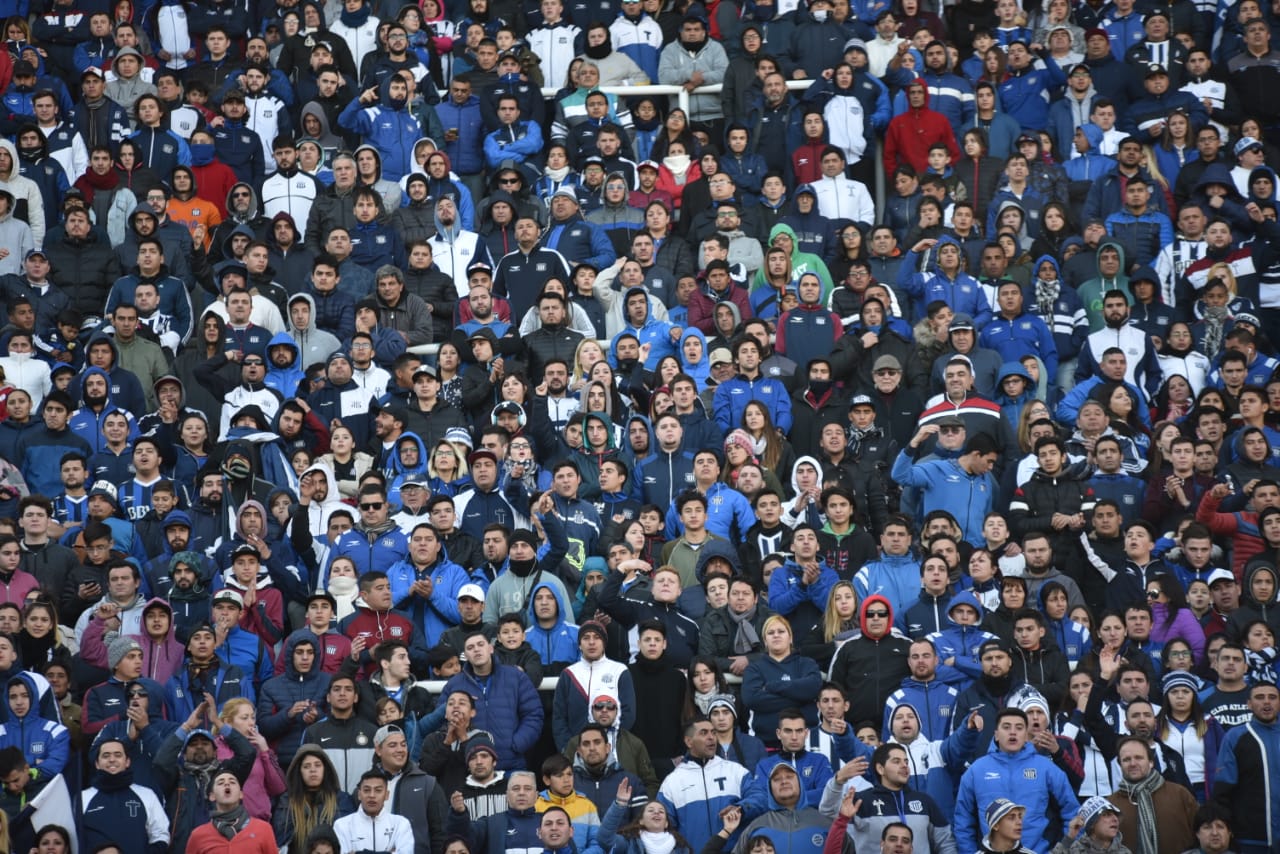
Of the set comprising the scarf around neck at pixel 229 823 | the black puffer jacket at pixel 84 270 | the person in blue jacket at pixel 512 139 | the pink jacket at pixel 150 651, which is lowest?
the scarf around neck at pixel 229 823

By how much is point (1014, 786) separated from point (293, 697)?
462cm

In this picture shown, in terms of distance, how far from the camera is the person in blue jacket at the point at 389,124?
1967 cm

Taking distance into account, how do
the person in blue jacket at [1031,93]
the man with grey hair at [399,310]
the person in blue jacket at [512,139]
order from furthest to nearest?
the person in blue jacket at [1031,93], the person in blue jacket at [512,139], the man with grey hair at [399,310]

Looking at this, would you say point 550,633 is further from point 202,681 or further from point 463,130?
point 463,130

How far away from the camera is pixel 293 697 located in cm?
1343

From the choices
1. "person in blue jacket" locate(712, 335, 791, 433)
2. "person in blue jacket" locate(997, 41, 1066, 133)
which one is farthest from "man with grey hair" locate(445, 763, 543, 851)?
"person in blue jacket" locate(997, 41, 1066, 133)

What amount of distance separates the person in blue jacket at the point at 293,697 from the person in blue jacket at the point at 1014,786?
13.6ft

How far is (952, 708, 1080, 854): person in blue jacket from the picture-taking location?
12320mm

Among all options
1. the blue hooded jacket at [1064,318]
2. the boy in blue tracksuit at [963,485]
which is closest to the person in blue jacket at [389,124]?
the blue hooded jacket at [1064,318]

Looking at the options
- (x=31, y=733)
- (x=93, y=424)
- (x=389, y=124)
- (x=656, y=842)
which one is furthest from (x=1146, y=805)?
(x=389, y=124)

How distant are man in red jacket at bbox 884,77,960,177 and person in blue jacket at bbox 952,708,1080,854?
333 inches

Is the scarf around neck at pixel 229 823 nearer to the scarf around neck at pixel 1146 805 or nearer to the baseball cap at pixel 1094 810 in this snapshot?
the baseball cap at pixel 1094 810

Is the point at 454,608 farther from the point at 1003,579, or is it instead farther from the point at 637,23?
the point at 637,23

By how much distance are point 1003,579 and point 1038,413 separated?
2.49m
